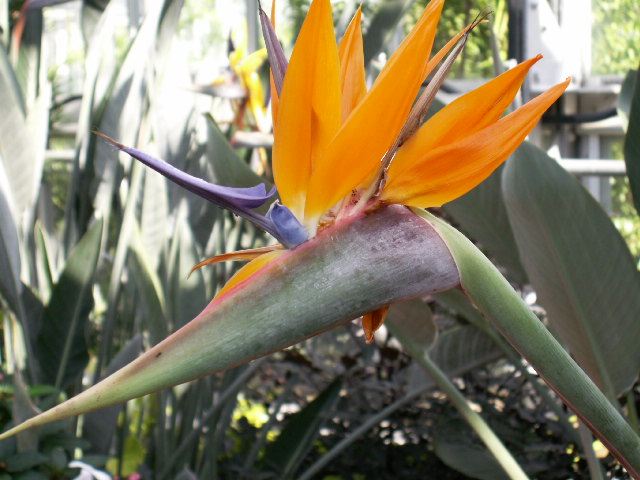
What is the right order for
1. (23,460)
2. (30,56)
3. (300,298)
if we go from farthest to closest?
(30,56)
(23,460)
(300,298)

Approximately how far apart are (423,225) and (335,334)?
92 centimetres

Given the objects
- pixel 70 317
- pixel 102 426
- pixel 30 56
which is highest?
pixel 30 56

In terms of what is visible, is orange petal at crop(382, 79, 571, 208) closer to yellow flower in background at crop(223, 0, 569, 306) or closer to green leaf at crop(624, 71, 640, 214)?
yellow flower in background at crop(223, 0, 569, 306)

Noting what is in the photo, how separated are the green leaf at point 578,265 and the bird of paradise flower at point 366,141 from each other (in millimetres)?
318

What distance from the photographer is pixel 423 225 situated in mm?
270

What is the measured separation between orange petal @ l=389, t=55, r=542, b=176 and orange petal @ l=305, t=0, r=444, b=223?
0.02 meters

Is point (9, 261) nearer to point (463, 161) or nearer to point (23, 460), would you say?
point (23, 460)

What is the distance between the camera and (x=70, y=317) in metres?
0.82

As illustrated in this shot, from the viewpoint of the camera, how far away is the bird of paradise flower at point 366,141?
0.26 meters

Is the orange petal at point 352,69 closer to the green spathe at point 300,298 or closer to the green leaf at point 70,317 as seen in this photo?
the green spathe at point 300,298

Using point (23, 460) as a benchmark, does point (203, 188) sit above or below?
above

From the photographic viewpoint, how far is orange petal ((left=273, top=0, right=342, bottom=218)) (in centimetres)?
27

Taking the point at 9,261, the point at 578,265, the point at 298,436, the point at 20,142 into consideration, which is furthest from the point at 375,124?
the point at 298,436

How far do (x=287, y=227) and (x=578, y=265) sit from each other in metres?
0.42
